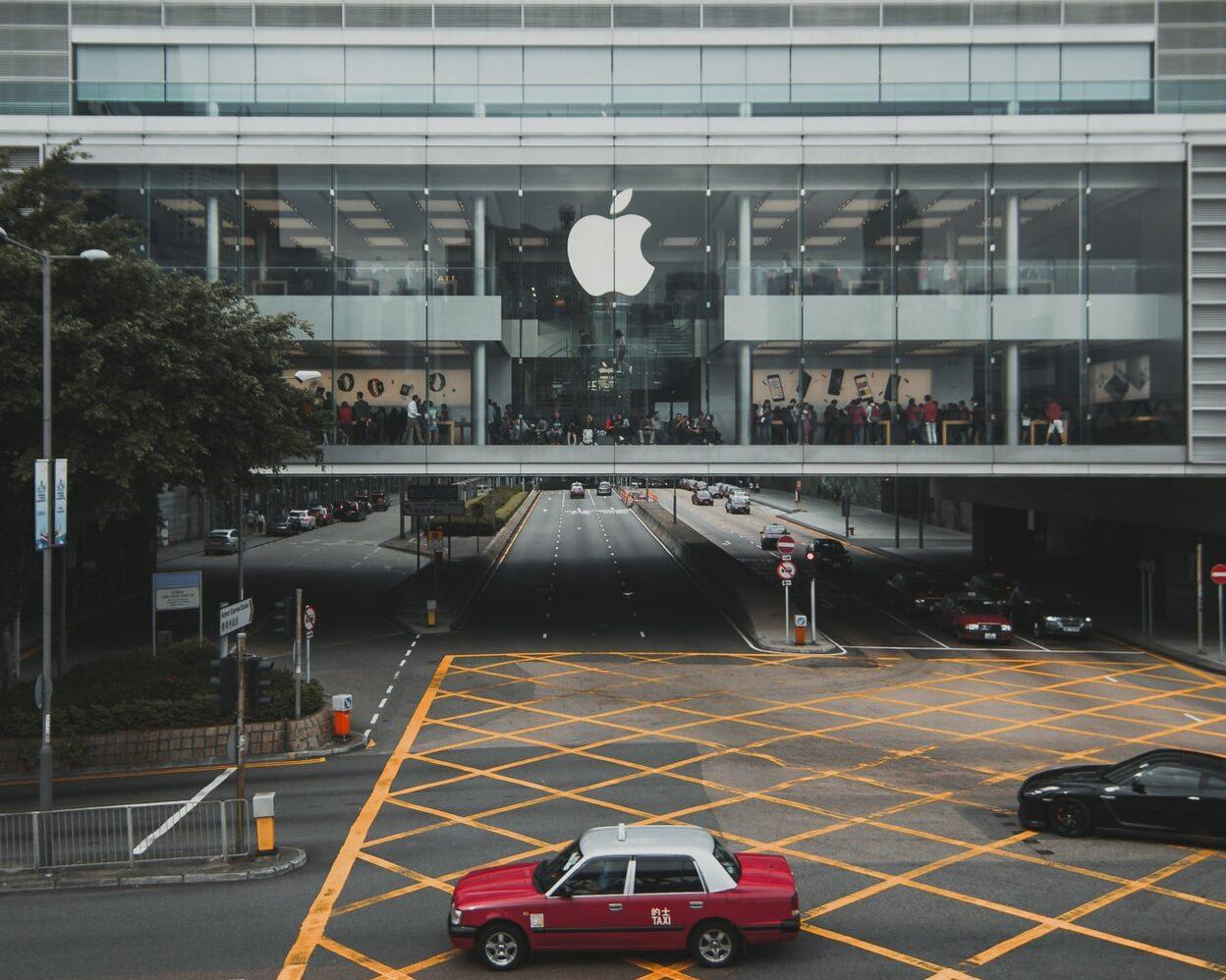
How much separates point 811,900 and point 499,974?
4.50 metres

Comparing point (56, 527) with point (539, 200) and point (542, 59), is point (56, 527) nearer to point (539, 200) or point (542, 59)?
point (539, 200)

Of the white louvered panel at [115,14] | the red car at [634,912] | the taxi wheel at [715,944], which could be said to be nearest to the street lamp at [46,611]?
the red car at [634,912]

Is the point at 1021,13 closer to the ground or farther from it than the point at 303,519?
farther from it

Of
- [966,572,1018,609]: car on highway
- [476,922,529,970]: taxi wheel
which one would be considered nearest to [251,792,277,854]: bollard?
[476,922,529,970]: taxi wheel

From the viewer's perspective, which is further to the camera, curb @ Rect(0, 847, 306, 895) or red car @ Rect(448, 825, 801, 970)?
curb @ Rect(0, 847, 306, 895)

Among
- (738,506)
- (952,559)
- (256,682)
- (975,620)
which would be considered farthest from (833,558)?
(256,682)

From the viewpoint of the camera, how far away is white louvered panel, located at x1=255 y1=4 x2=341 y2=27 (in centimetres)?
4359

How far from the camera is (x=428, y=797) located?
2006 cm

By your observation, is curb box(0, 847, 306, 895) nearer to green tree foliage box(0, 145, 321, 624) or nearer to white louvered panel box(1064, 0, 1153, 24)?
green tree foliage box(0, 145, 321, 624)

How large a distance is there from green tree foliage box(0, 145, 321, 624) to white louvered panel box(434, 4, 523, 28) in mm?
20774

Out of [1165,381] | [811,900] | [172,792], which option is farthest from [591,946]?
[1165,381]

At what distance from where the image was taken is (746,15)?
142 feet

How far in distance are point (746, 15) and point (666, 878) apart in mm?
38318

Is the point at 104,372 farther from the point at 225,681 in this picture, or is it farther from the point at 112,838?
the point at 112,838
